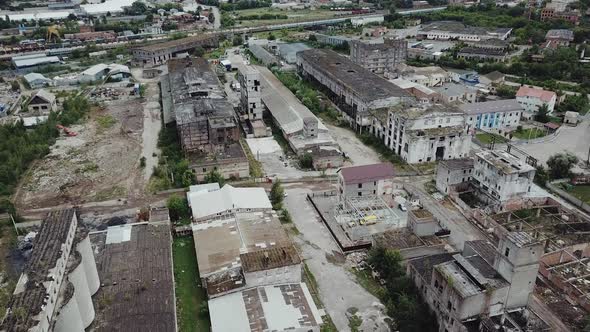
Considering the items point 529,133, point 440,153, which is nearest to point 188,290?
point 440,153

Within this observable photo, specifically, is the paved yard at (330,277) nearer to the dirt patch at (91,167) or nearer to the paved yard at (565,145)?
the dirt patch at (91,167)

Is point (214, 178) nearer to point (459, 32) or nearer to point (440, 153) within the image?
point (440, 153)

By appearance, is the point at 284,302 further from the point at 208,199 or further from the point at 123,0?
the point at 123,0

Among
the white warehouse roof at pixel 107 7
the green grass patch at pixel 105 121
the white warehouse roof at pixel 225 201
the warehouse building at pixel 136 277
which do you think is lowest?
the warehouse building at pixel 136 277

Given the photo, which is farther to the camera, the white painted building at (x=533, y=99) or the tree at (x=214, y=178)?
the white painted building at (x=533, y=99)

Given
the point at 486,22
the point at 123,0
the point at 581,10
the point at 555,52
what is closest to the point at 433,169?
the point at 555,52

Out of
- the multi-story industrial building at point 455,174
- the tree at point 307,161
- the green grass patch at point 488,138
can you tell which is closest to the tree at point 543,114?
the green grass patch at point 488,138
